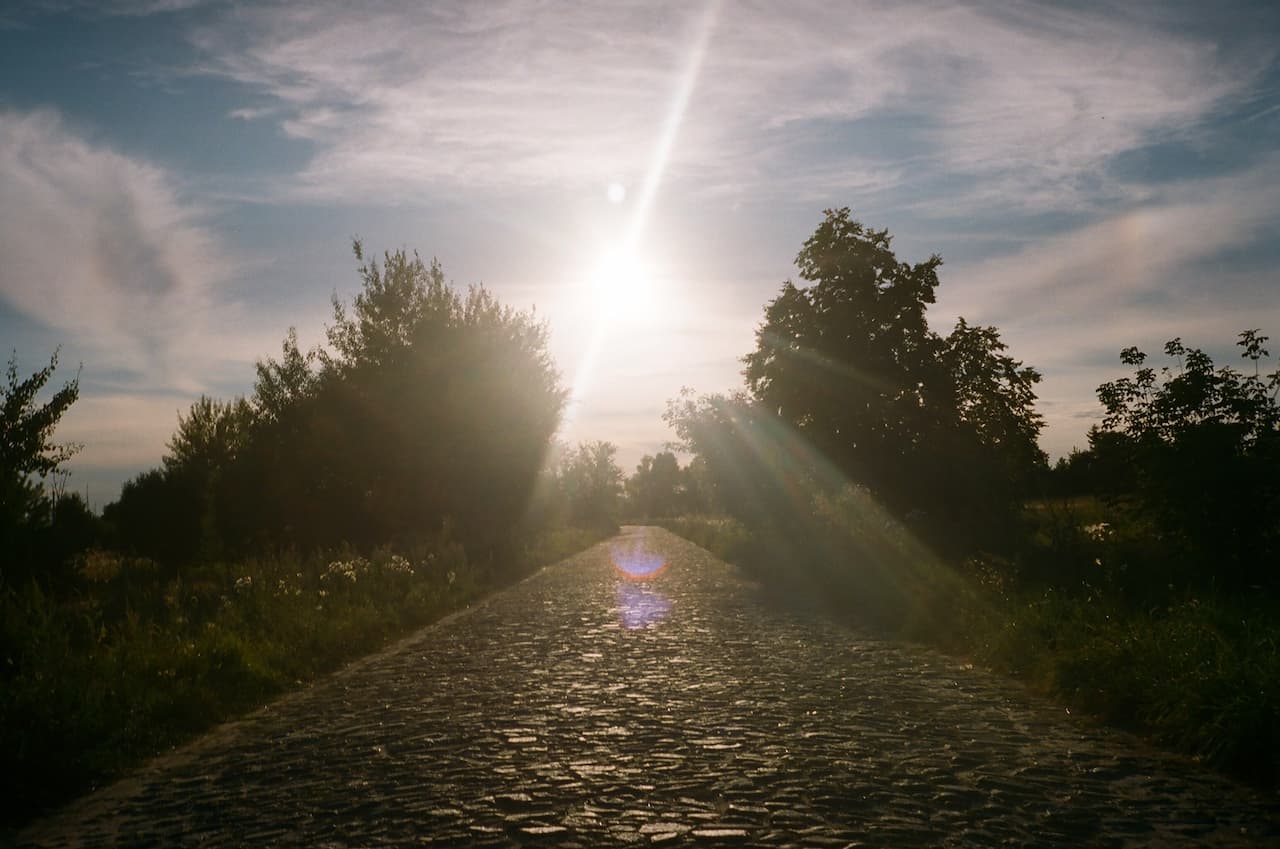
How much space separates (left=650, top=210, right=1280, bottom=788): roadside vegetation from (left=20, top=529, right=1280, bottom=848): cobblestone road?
841 mm

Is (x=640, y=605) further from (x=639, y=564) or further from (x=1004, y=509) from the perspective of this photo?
(x=639, y=564)

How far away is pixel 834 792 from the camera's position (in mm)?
5871

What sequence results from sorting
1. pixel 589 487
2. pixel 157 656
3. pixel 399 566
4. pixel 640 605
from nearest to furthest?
pixel 157 656, pixel 640 605, pixel 399 566, pixel 589 487

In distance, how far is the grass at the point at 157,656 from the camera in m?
6.55

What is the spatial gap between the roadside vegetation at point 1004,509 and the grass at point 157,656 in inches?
310

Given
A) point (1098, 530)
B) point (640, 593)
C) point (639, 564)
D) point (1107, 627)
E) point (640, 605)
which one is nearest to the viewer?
point (1107, 627)

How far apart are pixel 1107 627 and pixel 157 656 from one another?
9619 mm

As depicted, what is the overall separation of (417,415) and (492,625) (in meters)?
14.1

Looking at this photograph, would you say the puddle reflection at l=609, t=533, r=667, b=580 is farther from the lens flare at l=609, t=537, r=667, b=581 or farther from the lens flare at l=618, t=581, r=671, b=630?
the lens flare at l=618, t=581, r=671, b=630

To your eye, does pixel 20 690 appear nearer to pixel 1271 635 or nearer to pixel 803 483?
pixel 1271 635

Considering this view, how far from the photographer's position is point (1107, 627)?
32.2ft

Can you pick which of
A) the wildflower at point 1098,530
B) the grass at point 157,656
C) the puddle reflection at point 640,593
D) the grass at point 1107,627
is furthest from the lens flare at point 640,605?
the wildflower at point 1098,530

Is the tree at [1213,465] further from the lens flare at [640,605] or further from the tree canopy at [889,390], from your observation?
the tree canopy at [889,390]

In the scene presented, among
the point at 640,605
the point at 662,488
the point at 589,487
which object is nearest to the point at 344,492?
the point at 640,605
